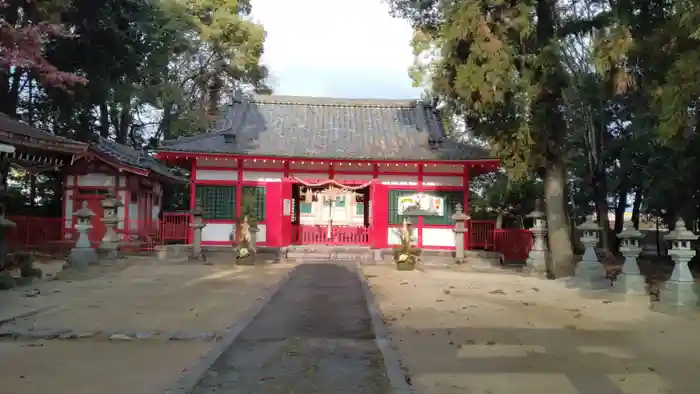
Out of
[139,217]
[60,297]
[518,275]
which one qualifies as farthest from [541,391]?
[139,217]

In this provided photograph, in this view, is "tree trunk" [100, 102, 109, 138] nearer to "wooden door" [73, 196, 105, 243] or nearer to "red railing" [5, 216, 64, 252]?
"wooden door" [73, 196, 105, 243]

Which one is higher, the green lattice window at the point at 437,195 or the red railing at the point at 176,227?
the green lattice window at the point at 437,195

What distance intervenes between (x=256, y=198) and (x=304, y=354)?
1382 cm

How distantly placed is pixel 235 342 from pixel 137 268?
1039cm

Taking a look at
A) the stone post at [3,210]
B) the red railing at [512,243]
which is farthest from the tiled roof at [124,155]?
the red railing at [512,243]

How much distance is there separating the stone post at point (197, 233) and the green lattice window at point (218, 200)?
2.50 feet

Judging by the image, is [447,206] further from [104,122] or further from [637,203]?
[104,122]

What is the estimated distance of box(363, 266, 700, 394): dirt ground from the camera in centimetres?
528

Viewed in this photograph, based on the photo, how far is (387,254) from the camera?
19188mm

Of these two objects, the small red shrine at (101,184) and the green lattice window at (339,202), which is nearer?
the small red shrine at (101,184)

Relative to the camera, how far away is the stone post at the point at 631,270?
11648 mm

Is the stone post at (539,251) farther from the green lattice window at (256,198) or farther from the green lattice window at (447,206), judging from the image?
the green lattice window at (256,198)

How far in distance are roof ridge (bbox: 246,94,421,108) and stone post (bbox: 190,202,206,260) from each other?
20.5 ft

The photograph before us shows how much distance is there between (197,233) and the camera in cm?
1831
